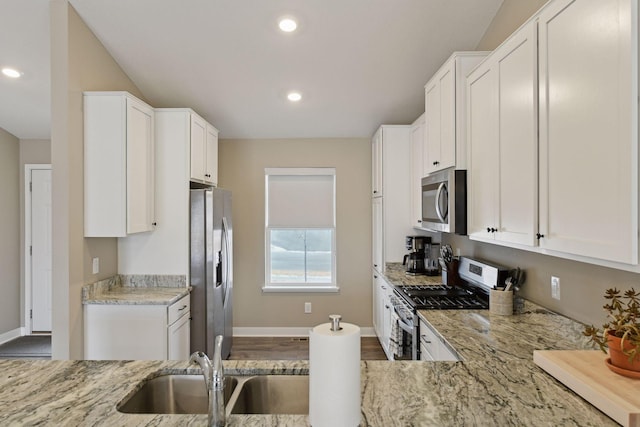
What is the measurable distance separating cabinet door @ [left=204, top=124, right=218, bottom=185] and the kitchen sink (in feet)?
8.83

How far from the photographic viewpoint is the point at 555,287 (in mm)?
2051

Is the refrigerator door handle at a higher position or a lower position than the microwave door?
lower

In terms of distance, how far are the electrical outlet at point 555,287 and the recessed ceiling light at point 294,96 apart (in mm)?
2741

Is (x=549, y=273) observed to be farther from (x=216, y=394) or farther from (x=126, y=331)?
(x=126, y=331)

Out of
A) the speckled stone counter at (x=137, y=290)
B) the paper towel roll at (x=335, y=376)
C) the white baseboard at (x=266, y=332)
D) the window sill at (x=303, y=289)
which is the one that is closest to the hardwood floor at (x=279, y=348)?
the white baseboard at (x=266, y=332)

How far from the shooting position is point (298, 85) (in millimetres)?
3635

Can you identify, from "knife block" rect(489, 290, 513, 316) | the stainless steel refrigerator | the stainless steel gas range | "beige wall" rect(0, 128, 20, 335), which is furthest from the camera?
"beige wall" rect(0, 128, 20, 335)

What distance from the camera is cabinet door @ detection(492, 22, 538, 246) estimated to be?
1.70 m

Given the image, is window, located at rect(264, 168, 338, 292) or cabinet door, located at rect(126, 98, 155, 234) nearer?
cabinet door, located at rect(126, 98, 155, 234)

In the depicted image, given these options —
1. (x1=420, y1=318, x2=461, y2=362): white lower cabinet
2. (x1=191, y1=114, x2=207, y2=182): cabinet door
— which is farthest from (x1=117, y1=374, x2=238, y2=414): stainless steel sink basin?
(x1=191, y1=114, x2=207, y2=182): cabinet door

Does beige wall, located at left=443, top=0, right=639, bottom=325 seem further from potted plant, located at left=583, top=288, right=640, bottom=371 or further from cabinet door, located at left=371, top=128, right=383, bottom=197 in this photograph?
cabinet door, located at left=371, top=128, right=383, bottom=197

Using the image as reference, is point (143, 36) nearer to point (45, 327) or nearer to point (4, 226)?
point (4, 226)

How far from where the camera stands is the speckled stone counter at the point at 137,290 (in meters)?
2.84

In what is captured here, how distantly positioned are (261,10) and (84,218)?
2.01 meters
